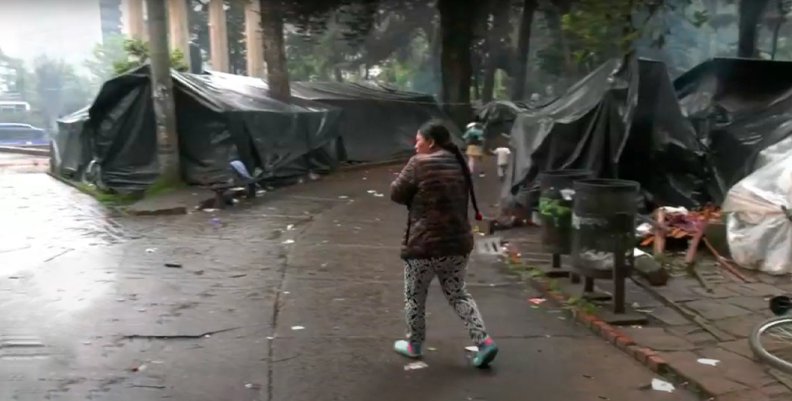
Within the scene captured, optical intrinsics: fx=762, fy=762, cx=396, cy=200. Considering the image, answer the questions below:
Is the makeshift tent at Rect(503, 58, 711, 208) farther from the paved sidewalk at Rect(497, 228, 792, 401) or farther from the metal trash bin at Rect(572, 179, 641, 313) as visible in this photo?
the metal trash bin at Rect(572, 179, 641, 313)

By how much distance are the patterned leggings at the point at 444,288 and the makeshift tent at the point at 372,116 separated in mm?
14021

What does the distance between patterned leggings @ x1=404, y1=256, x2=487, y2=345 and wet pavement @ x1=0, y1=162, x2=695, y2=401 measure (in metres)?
0.26

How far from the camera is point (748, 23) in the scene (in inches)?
711

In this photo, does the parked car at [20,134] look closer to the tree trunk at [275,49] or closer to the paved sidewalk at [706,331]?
the tree trunk at [275,49]

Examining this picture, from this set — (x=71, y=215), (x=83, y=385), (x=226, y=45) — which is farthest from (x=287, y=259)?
(x=226, y=45)

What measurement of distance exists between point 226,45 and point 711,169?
24.8 m

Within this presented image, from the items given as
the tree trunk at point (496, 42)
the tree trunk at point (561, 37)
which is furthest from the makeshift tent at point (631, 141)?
the tree trunk at point (496, 42)

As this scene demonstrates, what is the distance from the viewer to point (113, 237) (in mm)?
9875

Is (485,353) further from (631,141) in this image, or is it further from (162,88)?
(162,88)

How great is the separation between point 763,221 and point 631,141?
8.28 feet

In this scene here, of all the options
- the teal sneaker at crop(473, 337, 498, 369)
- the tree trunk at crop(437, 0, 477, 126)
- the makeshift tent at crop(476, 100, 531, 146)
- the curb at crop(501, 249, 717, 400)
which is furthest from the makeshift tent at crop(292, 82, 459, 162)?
the teal sneaker at crop(473, 337, 498, 369)

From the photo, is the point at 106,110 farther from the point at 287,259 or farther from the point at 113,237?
the point at 287,259

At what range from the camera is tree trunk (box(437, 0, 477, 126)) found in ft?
76.0

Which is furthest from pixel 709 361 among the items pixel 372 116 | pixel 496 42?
pixel 496 42
